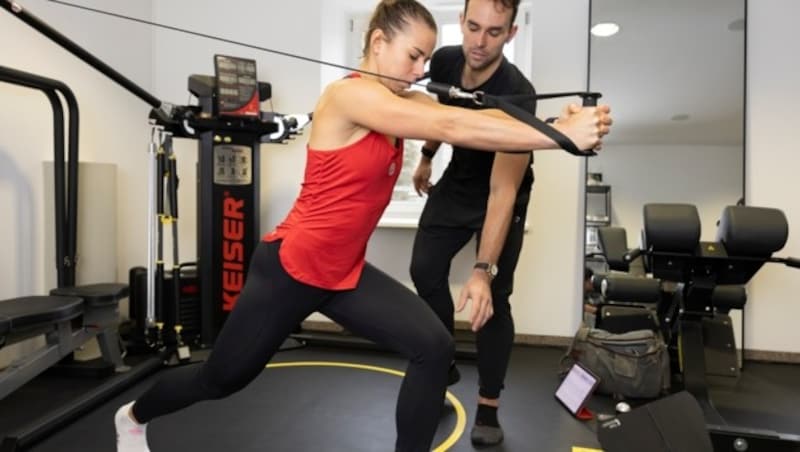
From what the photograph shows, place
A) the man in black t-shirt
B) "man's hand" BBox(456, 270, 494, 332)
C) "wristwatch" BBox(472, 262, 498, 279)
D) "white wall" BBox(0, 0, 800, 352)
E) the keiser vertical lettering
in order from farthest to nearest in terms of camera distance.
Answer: the keiser vertical lettering → "white wall" BBox(0, 0, 800, 352) → the man in black t-shirt → "wristwatch" BBox(472, 262, 498, 279) → "man's hand" BBox(456, 270, 494, 332)

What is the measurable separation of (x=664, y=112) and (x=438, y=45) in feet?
4.70

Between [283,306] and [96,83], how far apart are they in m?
2.43

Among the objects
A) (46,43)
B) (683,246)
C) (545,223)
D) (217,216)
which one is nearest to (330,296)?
(683,246)

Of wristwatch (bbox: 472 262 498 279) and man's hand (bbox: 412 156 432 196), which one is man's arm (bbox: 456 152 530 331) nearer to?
wristwatch (bbox: 472 262 498 279)

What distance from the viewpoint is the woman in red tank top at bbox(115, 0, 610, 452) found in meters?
1.21

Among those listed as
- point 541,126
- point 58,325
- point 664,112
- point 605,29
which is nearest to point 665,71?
point 664,112

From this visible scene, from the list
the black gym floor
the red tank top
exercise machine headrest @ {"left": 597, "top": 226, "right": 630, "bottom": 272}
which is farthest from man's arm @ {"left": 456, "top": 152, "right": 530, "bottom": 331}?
exercise machine headrest @ {"left": 597, "top": 226, "right": 630, "bottom": 272}

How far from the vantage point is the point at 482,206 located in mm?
1865

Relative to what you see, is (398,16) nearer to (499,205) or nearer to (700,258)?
(499,205)

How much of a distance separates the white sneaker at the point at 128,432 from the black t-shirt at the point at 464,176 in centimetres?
111

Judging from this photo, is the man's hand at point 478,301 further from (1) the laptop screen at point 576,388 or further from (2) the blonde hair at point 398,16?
(1) the laptop screen at point 576,388

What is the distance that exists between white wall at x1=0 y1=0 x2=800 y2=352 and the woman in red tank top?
6.16 feet

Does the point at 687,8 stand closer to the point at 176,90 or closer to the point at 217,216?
the point at 217,216

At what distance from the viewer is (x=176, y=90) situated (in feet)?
11.4
